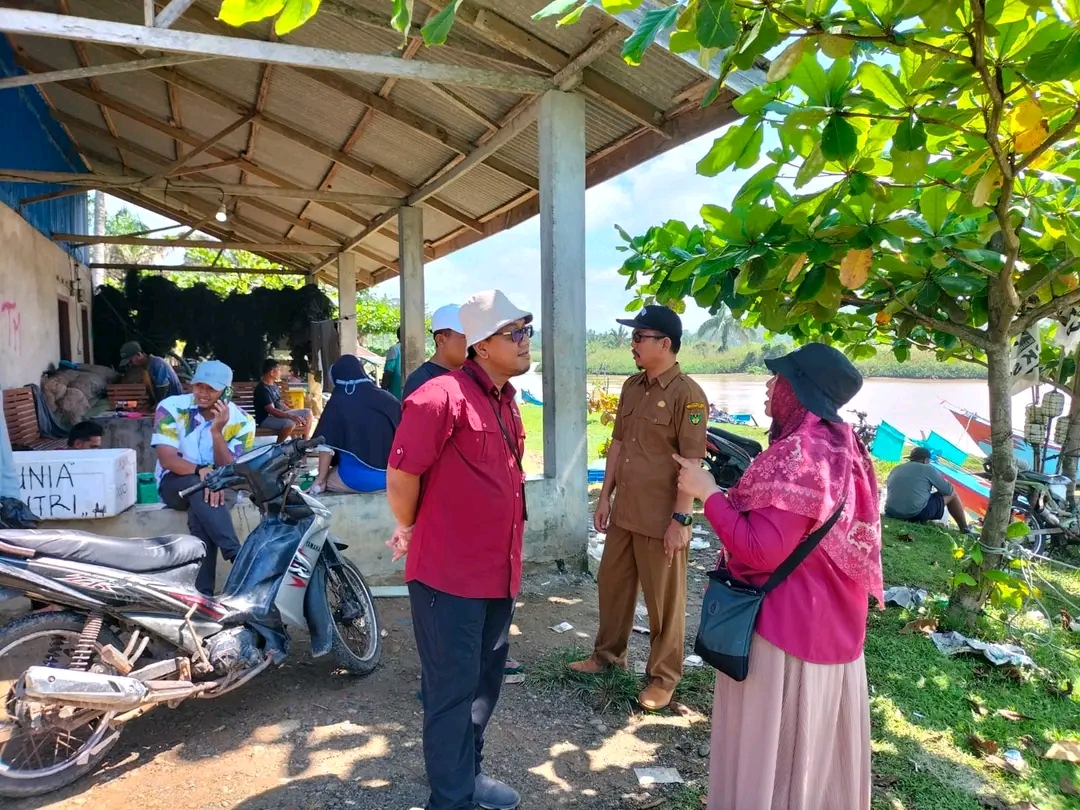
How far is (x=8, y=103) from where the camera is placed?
27.8 ft

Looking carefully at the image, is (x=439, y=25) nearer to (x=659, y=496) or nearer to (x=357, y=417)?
(x=659, y=496)

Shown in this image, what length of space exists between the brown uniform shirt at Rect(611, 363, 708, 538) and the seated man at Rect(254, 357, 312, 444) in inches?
274

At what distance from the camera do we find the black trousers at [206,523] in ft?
13.0

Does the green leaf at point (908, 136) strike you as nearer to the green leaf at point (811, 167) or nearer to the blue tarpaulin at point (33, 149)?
the green leaf at point (811, 167)

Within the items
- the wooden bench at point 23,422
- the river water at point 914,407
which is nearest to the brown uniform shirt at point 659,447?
the wooden bench at point 23,422

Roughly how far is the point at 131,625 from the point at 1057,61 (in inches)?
143

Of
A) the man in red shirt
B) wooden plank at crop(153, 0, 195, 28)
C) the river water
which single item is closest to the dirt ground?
the man in red shirt

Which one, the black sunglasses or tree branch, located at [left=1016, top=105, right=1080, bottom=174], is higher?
tree branch, located at [left=1016, top=105, right=1080, bottom=174]

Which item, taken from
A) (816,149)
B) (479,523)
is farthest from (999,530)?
(479,523)

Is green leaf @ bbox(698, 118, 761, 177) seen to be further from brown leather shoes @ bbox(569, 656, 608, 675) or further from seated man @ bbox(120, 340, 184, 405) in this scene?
seated man @ bbox(120, 340, 184, 405)

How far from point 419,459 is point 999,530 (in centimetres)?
366

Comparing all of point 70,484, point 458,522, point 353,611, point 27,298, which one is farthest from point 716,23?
point 27,298

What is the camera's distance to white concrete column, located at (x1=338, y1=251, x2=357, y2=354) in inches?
569

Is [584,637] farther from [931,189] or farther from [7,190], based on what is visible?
[7,190]
